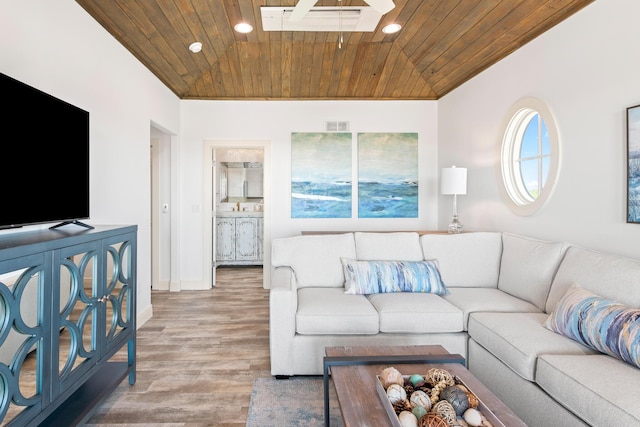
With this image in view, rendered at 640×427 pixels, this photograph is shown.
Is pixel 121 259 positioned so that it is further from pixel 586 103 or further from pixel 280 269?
pixel 586 103

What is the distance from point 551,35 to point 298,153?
3.07 metres

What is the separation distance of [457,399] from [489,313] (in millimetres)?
1293

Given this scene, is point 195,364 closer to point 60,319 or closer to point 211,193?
point 60,319

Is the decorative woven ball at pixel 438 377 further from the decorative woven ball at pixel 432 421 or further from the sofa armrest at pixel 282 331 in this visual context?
the sofa armrest at pixel 282 331

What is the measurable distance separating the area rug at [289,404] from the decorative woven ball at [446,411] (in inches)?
36.8

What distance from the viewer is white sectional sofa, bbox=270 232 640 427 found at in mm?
1577

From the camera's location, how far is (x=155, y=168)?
4.77m

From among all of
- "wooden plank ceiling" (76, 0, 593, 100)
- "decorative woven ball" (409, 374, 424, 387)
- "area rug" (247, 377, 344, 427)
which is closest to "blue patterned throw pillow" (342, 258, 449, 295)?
"area rug" (247, 377, 344, 427)

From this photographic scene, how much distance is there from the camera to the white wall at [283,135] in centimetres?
484

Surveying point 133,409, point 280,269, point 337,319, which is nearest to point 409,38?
point 280,269

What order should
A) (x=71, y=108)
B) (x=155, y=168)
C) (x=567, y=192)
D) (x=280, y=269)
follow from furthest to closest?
(x=155, y=168) < (x=280, y=269) < (x=567, y=192) < (x=71, y=108)

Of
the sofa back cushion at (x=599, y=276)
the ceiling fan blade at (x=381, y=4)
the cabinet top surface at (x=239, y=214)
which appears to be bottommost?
the sofa back cushion at (x=599, y=276)

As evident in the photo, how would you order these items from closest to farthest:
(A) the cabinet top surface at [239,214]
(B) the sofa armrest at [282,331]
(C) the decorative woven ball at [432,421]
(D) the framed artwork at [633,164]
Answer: (C) the decorative woven ball at [432,421] → (D) the framed artwork at [633,164] → (B) the sofa armrest at [282,331] → (A) the cabinet top surface at [239,214]

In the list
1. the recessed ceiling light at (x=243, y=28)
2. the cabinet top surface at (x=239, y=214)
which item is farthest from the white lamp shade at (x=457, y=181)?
the cabinet top surface at (x=239, y=214)
